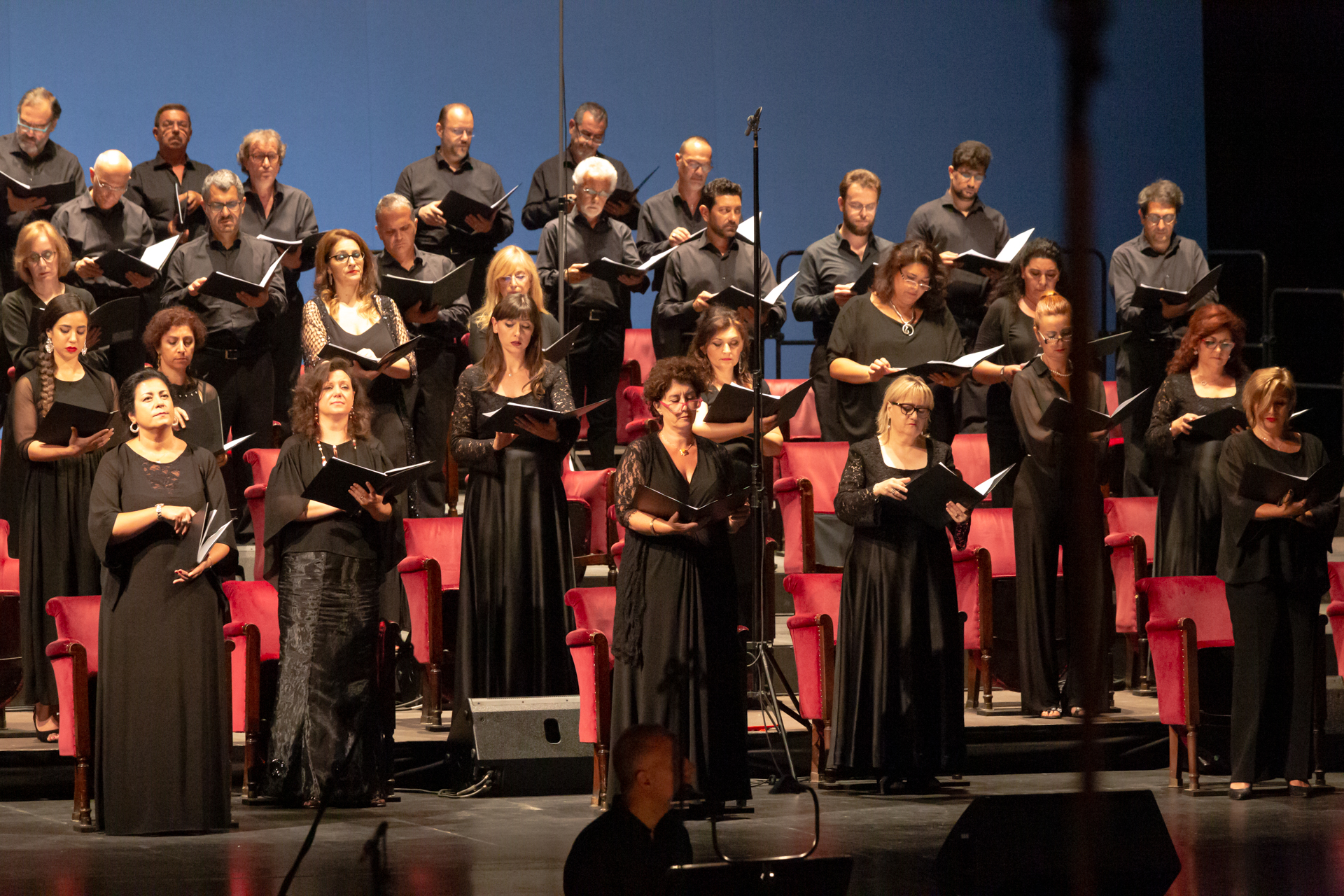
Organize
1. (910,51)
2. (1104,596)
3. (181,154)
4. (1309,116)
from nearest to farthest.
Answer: (1104,596)
(181,154)
(1309,116)
(910,51)

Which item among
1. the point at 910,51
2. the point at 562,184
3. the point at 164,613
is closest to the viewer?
the point at 164,613

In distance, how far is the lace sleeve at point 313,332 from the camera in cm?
566

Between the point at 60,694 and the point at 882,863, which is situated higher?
the point at 60,694

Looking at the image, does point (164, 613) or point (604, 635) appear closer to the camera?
point (164, 613)

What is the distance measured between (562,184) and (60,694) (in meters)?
2.57

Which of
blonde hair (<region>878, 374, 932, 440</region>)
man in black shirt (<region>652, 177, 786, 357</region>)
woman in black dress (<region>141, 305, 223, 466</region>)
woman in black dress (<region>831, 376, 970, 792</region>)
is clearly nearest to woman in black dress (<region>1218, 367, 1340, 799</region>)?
woman in black dress (<region>831, 376, 970, 792</region>)

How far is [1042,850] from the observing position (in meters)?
2.89

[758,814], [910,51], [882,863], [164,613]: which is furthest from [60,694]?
[910,51]

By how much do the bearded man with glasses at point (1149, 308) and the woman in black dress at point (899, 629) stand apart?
161 cm

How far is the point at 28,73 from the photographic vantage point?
26.6ft

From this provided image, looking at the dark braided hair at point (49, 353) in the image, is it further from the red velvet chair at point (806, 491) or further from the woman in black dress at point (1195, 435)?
the woman in black dress at point (1195, 435)

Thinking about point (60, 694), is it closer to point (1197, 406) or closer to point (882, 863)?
point (882, 863)

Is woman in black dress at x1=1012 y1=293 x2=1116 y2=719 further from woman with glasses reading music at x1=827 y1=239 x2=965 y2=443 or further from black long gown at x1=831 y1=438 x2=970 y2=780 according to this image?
black long gown at x1=831 y1=438 x2=970 y2=780

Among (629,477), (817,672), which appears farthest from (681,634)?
(817,672)
